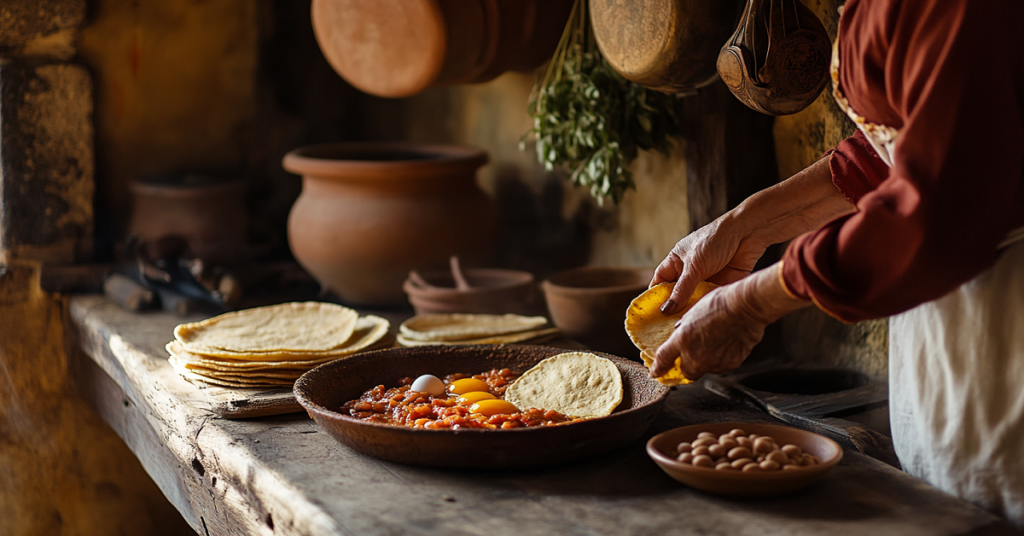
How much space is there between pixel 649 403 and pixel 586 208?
5.17ft

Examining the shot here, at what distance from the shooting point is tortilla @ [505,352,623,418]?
1723mm

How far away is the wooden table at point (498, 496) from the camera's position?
1.33 meters

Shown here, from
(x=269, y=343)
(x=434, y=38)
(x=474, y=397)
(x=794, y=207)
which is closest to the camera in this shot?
(x=794, y=207)

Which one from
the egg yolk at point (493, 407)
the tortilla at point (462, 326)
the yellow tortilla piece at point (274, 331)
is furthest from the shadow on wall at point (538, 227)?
the egg yolk at point (493, 407)

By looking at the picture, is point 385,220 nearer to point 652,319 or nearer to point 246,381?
point 246,381

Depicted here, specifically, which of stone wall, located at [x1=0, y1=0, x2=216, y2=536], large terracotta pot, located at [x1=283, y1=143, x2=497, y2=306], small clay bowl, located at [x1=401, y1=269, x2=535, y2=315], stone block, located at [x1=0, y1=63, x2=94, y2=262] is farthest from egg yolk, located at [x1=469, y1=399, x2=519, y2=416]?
stone block, located at [x1=0, y1=63, x2=94, y2=262]

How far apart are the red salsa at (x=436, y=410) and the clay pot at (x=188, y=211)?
5.28ft

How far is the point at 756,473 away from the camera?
4.46 ft

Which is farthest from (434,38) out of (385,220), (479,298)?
(479,298)

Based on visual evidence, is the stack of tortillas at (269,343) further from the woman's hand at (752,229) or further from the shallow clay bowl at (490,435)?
the woman's hand at (752,229)

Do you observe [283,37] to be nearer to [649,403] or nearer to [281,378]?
[281,378]

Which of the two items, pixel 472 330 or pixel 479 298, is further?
pixel 479 298

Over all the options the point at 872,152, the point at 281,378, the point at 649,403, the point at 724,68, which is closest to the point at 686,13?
the point at 724,68

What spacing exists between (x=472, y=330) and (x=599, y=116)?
0.66 meters
